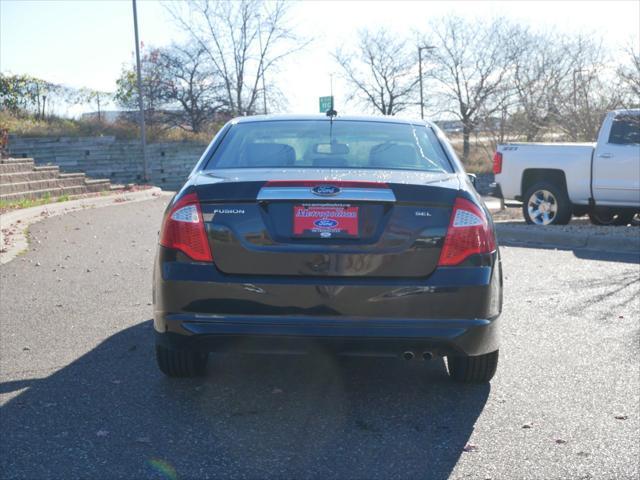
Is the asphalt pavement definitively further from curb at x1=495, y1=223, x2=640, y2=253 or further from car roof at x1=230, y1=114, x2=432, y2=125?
curb at x1=495, y1=223, x2=640, y2=253

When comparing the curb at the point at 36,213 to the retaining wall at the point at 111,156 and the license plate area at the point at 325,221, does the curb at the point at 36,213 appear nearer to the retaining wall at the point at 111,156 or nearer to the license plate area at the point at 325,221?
the retaining wall at the point at 111,156

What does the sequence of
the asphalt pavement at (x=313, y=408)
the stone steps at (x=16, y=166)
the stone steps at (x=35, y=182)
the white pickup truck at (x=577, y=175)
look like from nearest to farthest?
the asphalt pavement at (x=313, y=408), the white pickup truck at (x=577, y=175), the stone steps at (x=35, y=182), the stone steps at (x=16, y=166)

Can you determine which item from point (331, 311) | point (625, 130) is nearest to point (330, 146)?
point (331, 311)

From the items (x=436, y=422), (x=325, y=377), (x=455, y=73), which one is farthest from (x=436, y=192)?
(x=455, y=73)

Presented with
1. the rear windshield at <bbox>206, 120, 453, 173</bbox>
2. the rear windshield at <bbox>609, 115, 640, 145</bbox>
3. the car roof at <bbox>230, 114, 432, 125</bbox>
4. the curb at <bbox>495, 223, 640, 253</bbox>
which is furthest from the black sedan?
the rear windshield at <bbox>609, 115, 640, 145</bbox>

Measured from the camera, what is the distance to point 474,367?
15.5 feet

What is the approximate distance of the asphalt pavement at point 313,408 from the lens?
3686mm

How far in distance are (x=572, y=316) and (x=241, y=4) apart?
3560 cm

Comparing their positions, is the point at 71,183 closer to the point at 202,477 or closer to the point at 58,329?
the point at 58,329

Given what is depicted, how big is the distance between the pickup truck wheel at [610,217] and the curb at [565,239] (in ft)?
6.87

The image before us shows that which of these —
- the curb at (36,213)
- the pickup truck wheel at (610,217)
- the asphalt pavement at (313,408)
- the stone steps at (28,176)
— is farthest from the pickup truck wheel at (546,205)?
the stone steps at (28,176)

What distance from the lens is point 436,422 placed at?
425 centimetres

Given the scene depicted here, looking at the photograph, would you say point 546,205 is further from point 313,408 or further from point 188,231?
point 188,231

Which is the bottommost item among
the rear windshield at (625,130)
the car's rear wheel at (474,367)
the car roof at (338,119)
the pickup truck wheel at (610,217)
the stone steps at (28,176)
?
the pickup truck wheel at (610,217)
